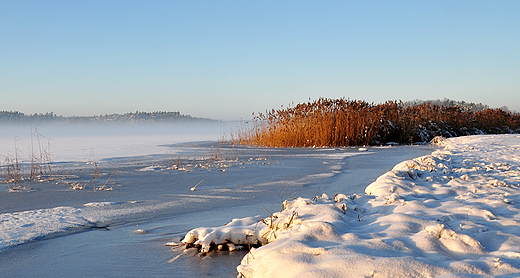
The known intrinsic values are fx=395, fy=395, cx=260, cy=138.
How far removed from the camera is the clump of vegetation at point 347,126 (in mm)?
12305

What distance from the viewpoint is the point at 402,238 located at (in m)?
2.17

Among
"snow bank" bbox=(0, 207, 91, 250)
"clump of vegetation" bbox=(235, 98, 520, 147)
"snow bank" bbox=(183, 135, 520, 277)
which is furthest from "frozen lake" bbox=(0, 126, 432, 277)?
"clump of vegetation" bbox=(235, 98, 520, 147)

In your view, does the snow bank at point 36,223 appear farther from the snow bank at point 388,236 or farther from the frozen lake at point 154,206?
the snow bank at point 388,236

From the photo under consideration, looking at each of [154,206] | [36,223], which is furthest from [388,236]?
[36,223]

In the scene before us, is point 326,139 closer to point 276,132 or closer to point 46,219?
point 276,132

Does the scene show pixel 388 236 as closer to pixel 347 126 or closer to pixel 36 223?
pixel 36 223

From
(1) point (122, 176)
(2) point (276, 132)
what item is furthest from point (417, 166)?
(2) point (276, 132)

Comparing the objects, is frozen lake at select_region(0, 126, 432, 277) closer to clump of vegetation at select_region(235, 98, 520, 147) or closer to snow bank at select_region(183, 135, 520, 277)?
snow bank at select_region(183, 135, 520, 277)

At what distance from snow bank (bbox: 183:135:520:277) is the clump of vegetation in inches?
340

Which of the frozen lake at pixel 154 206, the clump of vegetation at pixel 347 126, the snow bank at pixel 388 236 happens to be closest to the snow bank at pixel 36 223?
the frozen lake at pixel 154 206

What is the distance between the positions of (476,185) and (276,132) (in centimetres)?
956

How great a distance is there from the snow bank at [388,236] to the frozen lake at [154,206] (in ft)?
0.97

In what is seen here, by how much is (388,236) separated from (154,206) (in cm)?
249

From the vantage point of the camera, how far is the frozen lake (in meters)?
2.32
